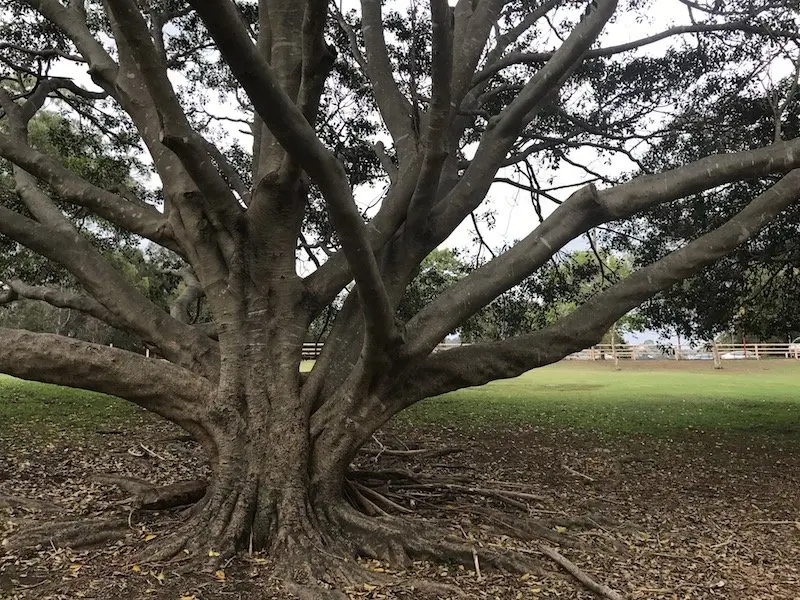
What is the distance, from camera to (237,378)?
5.07 meters

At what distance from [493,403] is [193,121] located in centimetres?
924

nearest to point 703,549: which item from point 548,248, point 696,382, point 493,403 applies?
point 548,248

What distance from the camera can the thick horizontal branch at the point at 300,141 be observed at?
2834 mm

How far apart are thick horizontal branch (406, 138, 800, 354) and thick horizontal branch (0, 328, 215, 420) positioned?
70.4 inches

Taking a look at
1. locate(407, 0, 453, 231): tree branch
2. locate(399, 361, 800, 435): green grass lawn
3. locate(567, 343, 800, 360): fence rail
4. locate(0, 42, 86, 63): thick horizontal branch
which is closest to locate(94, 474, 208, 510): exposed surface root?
locate(407, 0, 453, 231): tree branch

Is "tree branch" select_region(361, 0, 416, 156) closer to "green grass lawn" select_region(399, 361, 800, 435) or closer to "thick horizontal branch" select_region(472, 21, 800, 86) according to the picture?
"thick horizontal branch" select_region(472, 21, 800, 86)

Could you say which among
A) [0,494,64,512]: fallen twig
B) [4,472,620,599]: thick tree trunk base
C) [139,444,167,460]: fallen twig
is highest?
[139,444,167,460]: fallen twig

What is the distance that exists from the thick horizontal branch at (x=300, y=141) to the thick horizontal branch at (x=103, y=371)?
64.0 inches

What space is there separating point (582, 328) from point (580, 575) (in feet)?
6.21

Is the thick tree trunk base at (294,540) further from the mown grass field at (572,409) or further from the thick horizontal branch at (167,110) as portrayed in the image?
the mown grass field at (572,409)

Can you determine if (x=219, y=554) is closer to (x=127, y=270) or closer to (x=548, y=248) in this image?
(x=548, y=248)

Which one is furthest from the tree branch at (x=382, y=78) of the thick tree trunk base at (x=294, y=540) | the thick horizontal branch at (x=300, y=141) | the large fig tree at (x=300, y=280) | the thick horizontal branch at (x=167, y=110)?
the thick tree trunk base at (x=294, y=540)

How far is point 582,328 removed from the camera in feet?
17.7

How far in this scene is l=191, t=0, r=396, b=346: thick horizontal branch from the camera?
2.83 metres
